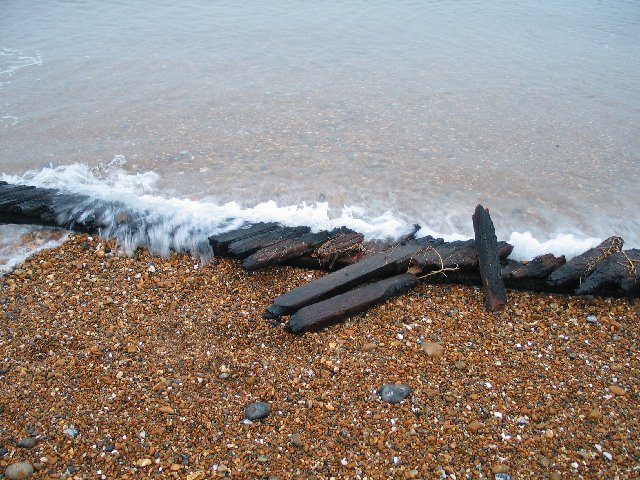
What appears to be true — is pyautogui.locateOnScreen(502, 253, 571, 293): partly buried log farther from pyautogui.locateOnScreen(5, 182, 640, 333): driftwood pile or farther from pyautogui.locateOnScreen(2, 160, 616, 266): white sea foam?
pyautogui.locateOnScreen(2, 160, 616, 266): white sea foam

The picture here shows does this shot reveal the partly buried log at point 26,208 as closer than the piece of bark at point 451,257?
No

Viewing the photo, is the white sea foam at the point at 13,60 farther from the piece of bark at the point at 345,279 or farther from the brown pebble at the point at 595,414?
the brown pebble at the point at 595,414

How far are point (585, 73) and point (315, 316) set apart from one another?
8.04m

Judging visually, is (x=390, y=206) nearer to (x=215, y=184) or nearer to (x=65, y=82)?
(x=215, y=184)

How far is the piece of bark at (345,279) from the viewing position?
411 cm

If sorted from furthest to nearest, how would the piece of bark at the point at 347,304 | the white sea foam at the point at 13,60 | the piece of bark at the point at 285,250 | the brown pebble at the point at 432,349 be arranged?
1. the white sea foam at the point at 13,60
2. the piece of bark at the point at 285,250
3. the piece of bark at the point at 347,304
4. the brown pebble at the point at 432,349

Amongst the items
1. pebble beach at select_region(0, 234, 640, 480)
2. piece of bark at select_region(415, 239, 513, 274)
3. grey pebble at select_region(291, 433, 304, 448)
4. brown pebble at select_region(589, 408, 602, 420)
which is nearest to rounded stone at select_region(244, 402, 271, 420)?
pebble beach at select_region(0, 234, 640, 480)

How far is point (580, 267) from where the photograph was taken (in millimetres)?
4430

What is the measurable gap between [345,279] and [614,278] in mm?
2196

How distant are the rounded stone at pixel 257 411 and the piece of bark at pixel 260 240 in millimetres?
1605

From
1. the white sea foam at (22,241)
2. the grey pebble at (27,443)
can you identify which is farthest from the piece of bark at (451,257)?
the white sea foam at (22,241)

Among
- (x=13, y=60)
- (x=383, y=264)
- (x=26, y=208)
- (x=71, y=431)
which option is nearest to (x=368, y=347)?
(x=383, y=264)

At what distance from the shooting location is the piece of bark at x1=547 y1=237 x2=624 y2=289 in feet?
14.2

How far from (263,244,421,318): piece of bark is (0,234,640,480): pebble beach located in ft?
0.69
